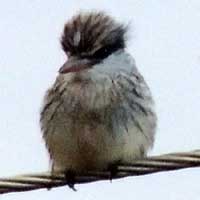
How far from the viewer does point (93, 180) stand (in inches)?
174

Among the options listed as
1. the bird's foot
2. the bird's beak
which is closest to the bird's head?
the bird's beak

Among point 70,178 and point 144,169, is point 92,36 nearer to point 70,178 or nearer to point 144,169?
point 70,178

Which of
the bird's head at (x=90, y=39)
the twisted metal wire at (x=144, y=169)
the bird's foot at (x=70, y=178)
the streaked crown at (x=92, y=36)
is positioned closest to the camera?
the twisted metal wire at (x=144, y=169)

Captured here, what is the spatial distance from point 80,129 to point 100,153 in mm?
175

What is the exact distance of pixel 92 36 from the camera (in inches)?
196

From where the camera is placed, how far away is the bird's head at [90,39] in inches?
189

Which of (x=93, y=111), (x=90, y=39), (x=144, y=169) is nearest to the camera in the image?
(x=144, y=169)

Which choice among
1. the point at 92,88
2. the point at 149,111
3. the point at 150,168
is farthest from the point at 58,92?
the point at 150,168

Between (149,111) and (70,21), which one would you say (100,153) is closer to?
(149,111)

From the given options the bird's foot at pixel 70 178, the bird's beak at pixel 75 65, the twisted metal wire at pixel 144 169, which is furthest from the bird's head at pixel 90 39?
the twisted metal wire at pixel 144 169

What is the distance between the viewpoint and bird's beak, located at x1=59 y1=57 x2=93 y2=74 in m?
4.68

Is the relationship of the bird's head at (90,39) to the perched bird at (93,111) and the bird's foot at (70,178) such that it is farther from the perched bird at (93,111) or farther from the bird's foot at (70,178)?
the bird's foot at (70,178)

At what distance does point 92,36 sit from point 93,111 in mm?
540

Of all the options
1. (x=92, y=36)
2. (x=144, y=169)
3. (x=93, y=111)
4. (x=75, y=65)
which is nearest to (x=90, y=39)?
(x=92, y=36)
